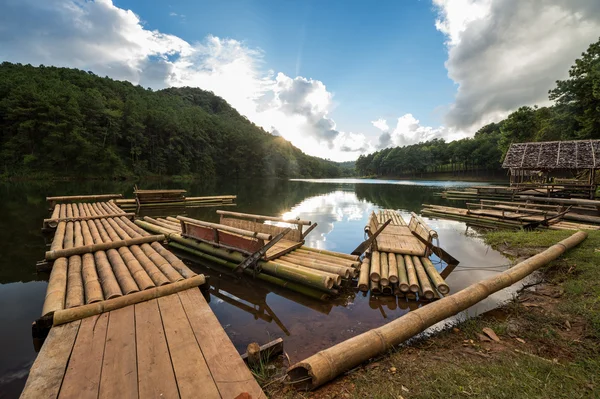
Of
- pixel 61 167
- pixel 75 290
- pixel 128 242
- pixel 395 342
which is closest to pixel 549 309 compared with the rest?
pixel 395 342

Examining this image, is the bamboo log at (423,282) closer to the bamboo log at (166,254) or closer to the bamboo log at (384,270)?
the bamboo log at (384,270)

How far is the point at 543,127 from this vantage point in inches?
1889

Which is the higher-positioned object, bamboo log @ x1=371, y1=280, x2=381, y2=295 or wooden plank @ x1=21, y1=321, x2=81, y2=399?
wooden plank @ x1=21, y1=321, x2=81, y2=399

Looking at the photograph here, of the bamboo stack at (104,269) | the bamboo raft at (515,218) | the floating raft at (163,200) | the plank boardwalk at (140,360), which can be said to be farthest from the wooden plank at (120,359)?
the floating raft at (163,200)

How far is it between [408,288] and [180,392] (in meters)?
5.53

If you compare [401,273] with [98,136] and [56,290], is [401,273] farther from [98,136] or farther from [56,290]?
[98,136]

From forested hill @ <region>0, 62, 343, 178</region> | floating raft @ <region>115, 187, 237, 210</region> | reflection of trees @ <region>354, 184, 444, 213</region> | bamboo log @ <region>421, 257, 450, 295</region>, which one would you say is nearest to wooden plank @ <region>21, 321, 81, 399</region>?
bamboo log @ <region>421, 257, 450, 295</region>

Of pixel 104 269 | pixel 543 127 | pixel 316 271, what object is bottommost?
pixel 316 271

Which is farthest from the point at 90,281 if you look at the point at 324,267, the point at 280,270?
the point at 324,267

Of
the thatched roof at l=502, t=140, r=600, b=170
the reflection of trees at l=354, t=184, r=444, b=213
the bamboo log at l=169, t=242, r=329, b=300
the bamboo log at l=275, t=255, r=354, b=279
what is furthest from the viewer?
the reflection of trees at l=354, t=184, r=444, b=213

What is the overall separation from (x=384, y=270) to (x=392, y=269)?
22 cm

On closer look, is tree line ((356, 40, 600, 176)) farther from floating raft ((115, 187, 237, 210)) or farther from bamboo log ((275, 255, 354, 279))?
floating raft ((115, 187, 237, 210))

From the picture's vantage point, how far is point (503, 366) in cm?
346

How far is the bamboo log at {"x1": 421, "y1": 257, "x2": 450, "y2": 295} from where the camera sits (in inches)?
256
